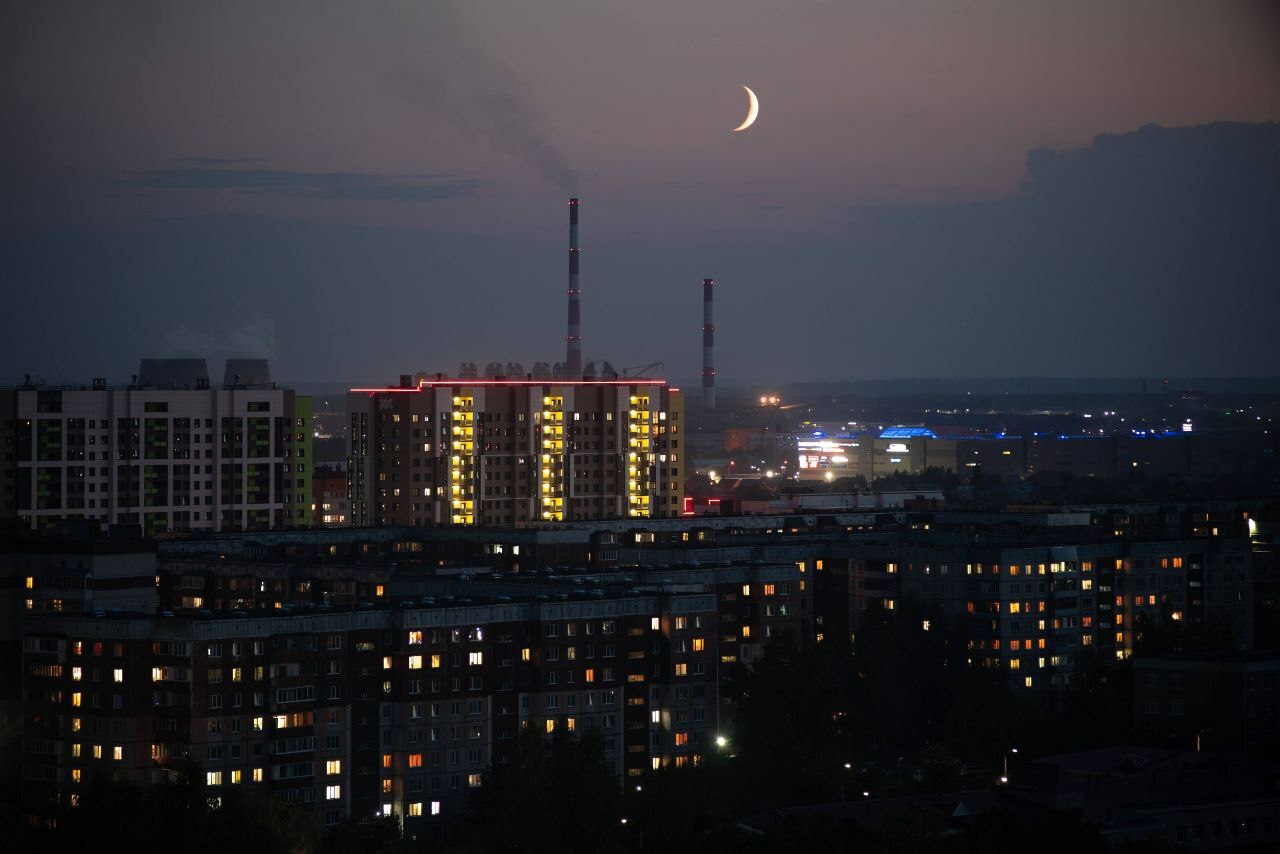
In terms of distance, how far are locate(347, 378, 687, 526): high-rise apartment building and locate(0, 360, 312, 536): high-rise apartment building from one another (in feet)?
7.69

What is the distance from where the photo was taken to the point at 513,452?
4441 centimetres

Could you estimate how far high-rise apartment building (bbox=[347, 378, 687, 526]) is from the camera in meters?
43.4

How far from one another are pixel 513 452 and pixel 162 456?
7483mm

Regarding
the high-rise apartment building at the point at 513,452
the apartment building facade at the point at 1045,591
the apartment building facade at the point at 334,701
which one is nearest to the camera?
the apartment building facade at the point at 334,701

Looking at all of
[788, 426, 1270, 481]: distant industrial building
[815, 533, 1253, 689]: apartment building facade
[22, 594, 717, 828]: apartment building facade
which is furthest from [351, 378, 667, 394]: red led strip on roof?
[788, 426, 1270, 481]: distant industrial building

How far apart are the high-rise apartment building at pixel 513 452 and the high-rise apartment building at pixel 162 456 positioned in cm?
234

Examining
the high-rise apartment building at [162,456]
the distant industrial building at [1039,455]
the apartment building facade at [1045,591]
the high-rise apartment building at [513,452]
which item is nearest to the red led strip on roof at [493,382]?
the high-rise apartment building at [513,452]

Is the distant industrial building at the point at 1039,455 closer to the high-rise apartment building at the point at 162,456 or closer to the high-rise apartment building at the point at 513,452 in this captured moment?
the high-rise apartment building at the point at 513,452

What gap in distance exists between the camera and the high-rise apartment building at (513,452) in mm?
43375

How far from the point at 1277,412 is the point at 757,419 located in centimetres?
2863

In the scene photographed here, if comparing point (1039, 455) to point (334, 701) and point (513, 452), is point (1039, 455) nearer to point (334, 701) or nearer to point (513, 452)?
point (513, 452)

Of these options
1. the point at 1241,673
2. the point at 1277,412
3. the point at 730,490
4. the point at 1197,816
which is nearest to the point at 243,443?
the point at 730,490

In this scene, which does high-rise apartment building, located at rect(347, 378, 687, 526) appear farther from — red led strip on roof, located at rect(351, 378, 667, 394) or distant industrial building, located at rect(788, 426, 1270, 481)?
distant industrial building, located at rect(788, 426, 1270, 481)

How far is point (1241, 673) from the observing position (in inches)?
878
